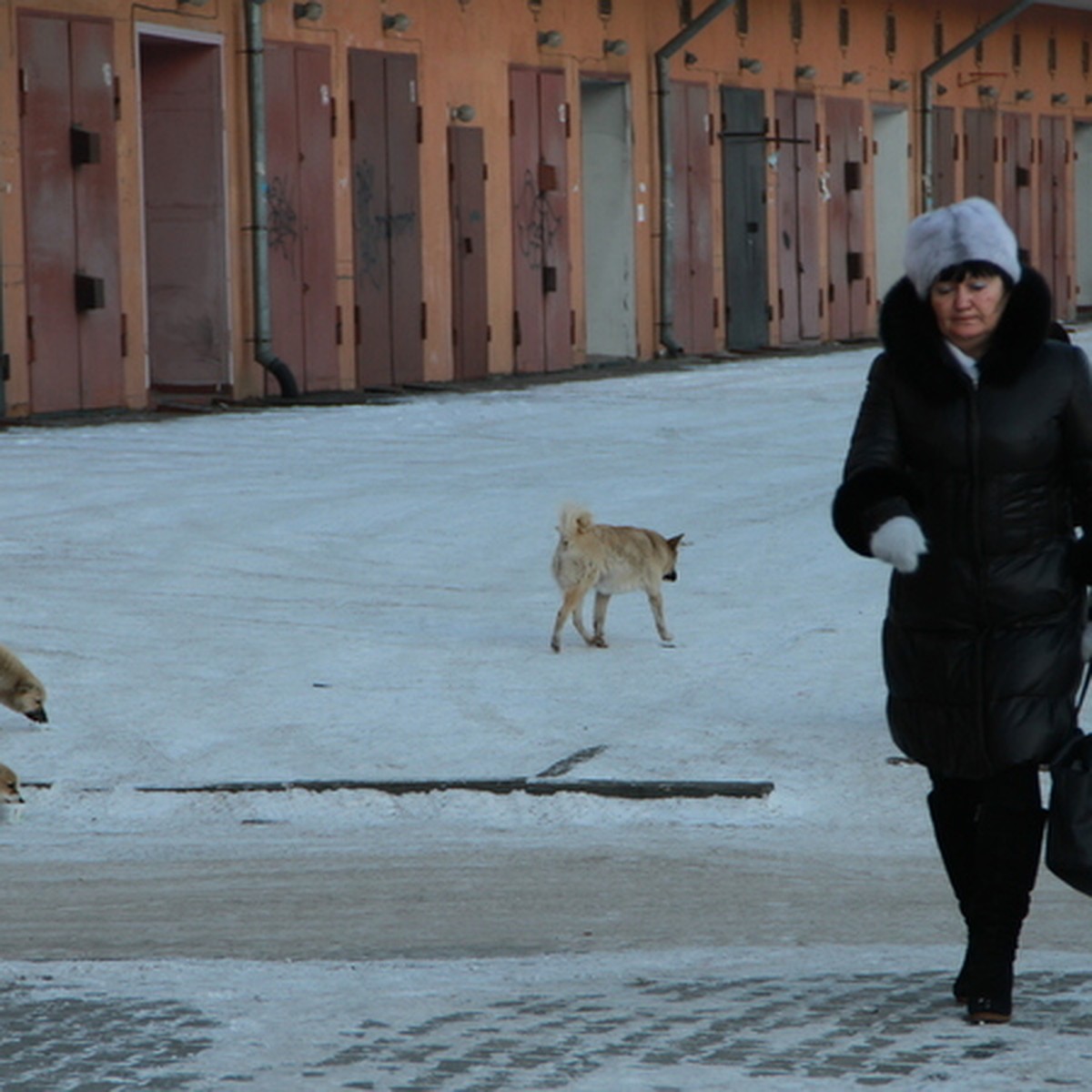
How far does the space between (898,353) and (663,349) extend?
79.4 feet

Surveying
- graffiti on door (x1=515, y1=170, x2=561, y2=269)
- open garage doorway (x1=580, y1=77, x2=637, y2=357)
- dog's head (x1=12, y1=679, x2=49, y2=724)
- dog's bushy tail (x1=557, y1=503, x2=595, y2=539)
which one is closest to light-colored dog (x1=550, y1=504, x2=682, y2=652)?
dog's bushy tail (x1=557, y1=503, x2=595, y2=539)

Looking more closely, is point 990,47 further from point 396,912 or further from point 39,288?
point 396,912

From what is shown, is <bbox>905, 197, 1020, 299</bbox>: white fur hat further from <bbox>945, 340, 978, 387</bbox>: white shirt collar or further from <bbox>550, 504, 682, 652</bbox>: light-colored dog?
<bbox>550, 504, 682, 652</bbox>: light-colored dog

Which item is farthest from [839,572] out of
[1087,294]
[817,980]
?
[1087,294]

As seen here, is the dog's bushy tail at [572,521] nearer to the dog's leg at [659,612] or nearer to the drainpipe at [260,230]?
the dog's leg at [659,612]

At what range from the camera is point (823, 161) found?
33.0 meters

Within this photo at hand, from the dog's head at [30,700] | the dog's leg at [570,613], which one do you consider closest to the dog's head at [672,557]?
the dog's leg at [570,613]

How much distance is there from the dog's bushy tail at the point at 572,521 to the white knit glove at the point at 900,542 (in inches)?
240

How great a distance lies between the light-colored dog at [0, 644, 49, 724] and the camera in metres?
9.75

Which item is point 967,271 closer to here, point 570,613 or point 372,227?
point 570,613

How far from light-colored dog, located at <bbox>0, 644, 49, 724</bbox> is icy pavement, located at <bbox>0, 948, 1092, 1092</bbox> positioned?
326 centimetres

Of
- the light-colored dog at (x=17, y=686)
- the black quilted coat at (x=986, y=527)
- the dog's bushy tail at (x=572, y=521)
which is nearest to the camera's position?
the black quilted coat at (x=986, y=527)

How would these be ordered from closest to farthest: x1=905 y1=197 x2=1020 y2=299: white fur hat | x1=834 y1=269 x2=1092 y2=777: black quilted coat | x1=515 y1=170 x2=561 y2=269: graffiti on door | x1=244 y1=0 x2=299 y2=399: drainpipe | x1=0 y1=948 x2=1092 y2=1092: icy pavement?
→ x1=0 y1=948 x2=1092 y2=1092: icy pavement < x1=834 y1=269 x2=1092 y2=777: black quilted coat < x1=905 y1=197 x2=1020 y2=299: white fur hat < x1=244 y1=0 x2=299 y2=399: drainpipe < x1=515 y1=170 x2=561 y2=269: graffiti on door

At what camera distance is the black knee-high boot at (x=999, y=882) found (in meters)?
5.61
